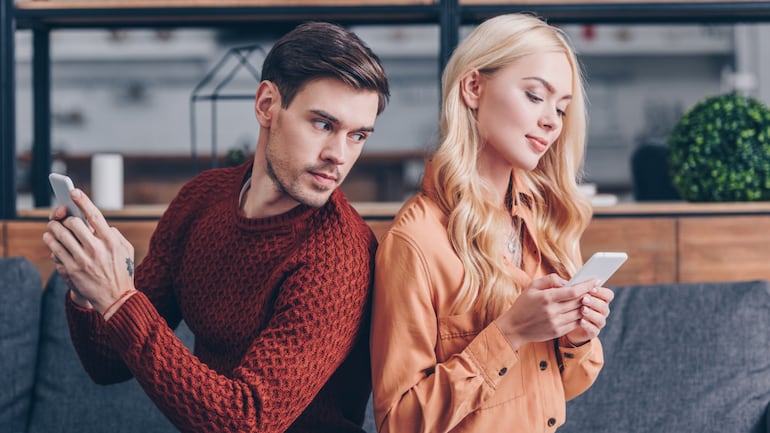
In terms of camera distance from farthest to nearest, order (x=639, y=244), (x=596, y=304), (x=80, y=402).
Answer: (x=639, y=244)
(x=80, y=402)
(x=596, y=304)

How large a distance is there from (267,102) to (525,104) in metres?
0.41

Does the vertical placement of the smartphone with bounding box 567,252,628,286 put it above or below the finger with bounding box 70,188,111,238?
below

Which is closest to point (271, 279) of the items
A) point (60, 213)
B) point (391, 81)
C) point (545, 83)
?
point (60, 213)

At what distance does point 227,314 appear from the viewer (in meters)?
1.27

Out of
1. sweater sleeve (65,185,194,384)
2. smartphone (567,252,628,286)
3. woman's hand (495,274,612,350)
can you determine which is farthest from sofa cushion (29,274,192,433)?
smartphone (567,252,628,286)

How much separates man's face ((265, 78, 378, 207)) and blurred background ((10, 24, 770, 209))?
4299mm

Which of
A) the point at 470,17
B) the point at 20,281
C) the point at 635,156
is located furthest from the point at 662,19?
the point at 20,281

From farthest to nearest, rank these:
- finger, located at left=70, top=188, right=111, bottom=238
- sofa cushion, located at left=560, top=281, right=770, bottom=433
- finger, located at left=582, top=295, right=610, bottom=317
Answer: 1. sofa cushion, located at left=560, top=281, right=770, bottom=433
2. finger, located at left=582, top=295, right=610, bottom=317
3. finger, located at left=70, top=188, right=111, bottom=238

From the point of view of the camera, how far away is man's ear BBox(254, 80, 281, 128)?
4.02 ft

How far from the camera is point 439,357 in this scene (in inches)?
50.4

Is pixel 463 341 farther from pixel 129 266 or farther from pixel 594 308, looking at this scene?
pixel 129 266

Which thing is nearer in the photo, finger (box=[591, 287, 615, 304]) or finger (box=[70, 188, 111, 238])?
finger (box=[70, 188, 111, 238])

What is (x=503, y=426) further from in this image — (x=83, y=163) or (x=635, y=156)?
(x=83, y=163)

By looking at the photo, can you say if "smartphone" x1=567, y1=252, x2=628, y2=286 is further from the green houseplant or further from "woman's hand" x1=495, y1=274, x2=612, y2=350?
the green houseplant
